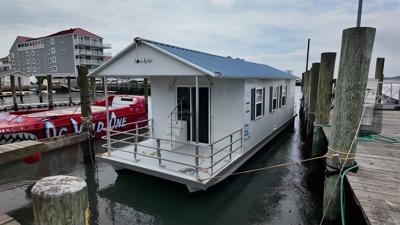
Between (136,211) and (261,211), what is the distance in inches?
108

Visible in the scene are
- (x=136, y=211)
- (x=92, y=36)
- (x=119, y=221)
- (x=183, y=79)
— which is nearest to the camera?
(x=119, y=221)

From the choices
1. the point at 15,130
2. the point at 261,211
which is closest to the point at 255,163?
the point at 261,211

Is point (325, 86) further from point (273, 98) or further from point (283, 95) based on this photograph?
point (283, 95)

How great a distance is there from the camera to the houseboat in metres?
5.64

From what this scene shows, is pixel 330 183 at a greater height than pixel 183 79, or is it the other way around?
pixel 183 79

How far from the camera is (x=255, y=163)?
833 centimetres

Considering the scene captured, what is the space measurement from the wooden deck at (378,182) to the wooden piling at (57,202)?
306 centimetres

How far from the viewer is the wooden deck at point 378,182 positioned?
301 centimetres

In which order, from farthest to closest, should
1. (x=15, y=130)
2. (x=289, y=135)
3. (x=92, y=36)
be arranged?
(x=92, y=36)
(x=289, y=135)
(x=15, y=130)

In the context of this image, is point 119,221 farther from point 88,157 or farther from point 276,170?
point 276,170

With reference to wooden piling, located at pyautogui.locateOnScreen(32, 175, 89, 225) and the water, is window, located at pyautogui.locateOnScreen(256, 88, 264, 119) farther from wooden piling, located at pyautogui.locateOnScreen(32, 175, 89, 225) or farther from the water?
wooden piling, located at pyautogui.locateOnScreen(32, 175, 89, 225)

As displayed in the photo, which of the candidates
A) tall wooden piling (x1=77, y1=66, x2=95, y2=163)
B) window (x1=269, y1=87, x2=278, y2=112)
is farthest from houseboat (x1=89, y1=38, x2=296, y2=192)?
tall wooden piling (x1=77, y1=66, x2=95, y2=163)

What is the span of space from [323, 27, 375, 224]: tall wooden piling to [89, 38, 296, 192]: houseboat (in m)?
2.27

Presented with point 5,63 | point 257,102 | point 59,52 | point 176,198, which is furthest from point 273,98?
point 5,63
